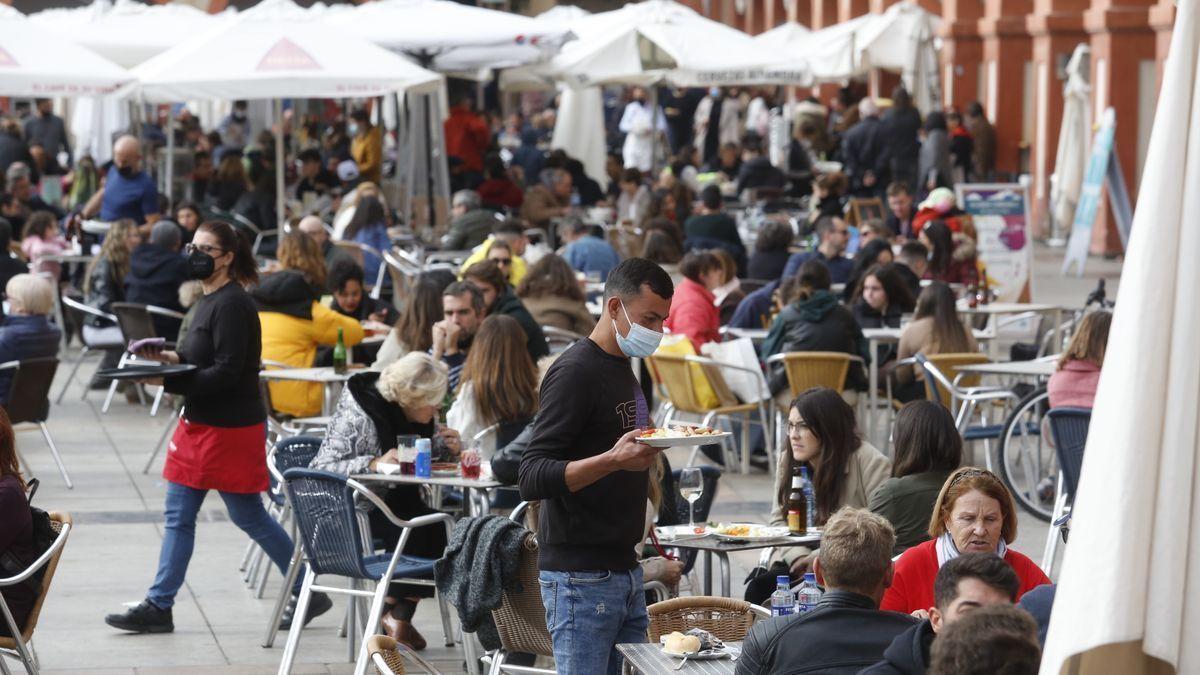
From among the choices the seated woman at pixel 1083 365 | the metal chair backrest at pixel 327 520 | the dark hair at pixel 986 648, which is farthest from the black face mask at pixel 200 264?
the dark hair at pixel 986 648

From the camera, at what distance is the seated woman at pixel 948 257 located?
49.6ft

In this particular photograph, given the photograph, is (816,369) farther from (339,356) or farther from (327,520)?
(327,520)

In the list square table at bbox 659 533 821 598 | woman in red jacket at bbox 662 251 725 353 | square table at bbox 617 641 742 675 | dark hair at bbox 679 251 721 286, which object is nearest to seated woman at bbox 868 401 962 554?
square table at bbox 659 533 821 598

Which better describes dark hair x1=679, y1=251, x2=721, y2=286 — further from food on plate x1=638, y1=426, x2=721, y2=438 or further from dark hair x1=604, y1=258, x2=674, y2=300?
dark hair x1=604, y1=258, x2=674, y2=300

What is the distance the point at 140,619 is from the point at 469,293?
2377 mm

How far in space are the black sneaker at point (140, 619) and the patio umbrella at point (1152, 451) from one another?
5501 millimetres

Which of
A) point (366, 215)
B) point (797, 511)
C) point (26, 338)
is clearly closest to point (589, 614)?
point (797, 511)

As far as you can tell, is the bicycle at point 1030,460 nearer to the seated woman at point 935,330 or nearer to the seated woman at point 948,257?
the seated woman at point 935,330

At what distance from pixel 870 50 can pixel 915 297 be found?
15.1m

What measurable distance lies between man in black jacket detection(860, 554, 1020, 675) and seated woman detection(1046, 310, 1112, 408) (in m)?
5.31

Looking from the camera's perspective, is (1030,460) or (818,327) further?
(818,327)

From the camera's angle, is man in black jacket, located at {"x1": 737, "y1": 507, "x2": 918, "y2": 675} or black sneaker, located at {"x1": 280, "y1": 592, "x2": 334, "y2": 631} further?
black sneaker, located at {"x1": 280, "y1": 592, "x2": 334, "y2": 631}

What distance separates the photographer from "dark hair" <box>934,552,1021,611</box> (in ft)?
14.6

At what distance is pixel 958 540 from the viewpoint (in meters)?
5.73
